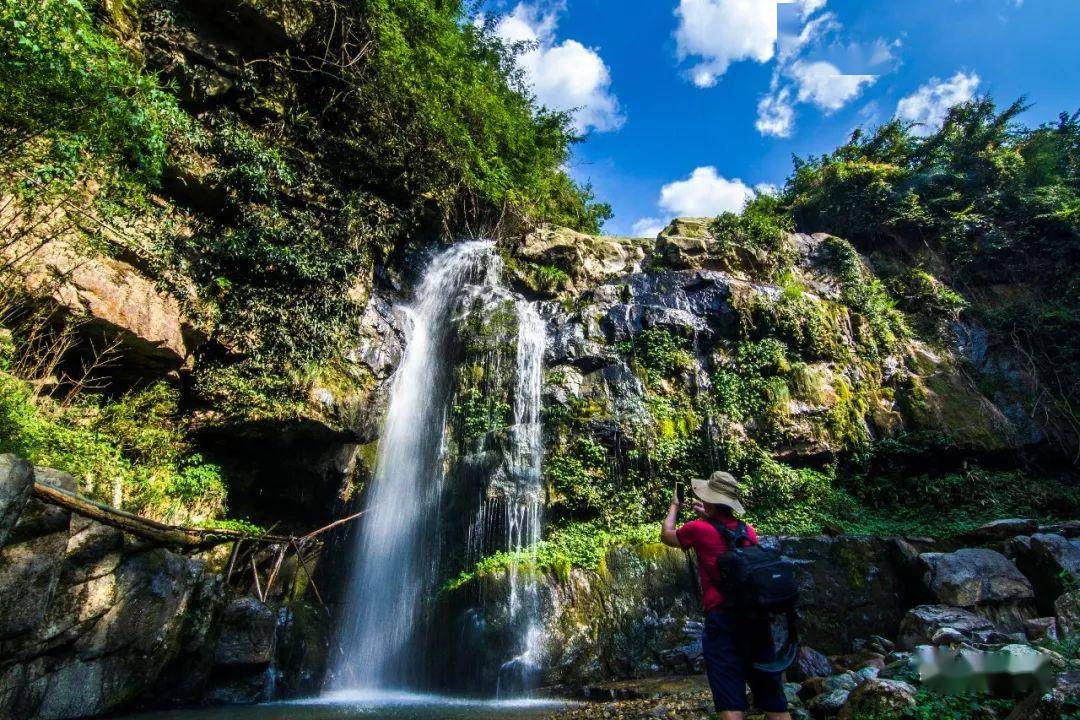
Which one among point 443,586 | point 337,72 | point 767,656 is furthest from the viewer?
point 337,72

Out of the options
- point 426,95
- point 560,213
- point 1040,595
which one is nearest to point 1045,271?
point 1040,595

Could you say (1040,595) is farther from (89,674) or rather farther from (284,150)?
(284,150)

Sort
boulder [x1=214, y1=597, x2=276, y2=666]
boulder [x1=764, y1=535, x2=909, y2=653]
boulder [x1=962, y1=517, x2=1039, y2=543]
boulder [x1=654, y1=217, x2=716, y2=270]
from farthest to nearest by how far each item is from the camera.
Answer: boulder [x1=654, y1=217, x2=716, y2=270], boulder [x1=962, y1=517, x2=1039, y2=543], boulder [x1=764, y1=535, x2=909, y2=653], boulder [x1=214, y1=597, x2=276, y2=666]

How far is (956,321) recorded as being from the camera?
14125mm

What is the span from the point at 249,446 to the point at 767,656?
30.0 feet

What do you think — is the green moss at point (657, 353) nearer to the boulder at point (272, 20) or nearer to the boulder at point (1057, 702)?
the boulder at point (1057, 702)

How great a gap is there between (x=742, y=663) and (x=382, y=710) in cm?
507

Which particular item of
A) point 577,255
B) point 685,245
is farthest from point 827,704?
point 685,245

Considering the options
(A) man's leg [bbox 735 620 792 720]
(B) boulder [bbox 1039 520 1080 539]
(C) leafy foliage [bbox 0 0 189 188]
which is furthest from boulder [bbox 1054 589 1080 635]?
(C) leafy foliage [bbox 0 0 189 188]

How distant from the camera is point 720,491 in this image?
131 inches

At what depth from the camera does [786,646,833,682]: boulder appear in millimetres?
5301

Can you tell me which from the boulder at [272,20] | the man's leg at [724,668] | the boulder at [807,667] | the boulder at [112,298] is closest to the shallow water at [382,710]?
the boulder at [807,667]

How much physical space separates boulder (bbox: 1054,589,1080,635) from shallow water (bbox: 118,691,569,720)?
5.62 m

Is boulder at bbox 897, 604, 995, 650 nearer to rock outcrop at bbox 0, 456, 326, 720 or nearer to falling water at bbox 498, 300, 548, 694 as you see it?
falling water at bbox 498, 300, 548, 694
